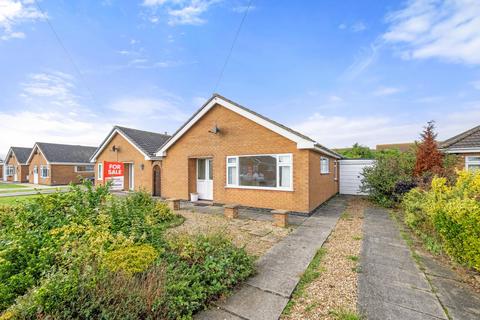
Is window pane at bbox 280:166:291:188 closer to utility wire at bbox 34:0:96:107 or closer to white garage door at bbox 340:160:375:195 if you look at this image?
white garage door at bbox 340:160:375:195

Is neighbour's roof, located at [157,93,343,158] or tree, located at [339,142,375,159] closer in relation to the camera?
neighbour's roof, located at [157,93,343,158]

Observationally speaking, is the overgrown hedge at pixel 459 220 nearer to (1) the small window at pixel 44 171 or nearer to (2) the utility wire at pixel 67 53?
(2) the utility wire at pixel 67 53

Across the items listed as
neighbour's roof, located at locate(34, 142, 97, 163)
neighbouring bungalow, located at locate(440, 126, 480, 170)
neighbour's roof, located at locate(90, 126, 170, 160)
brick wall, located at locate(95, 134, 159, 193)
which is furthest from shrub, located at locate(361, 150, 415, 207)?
neighbour's roof, located at locate(34, 142, 97, 163)

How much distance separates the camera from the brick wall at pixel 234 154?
30.4 ft

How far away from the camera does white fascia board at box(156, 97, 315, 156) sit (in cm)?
899

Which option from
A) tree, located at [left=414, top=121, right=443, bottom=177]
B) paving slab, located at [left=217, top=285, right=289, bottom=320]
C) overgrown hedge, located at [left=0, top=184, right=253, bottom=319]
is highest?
tree, located at [left=414, top=121, right=443, bottom=177]

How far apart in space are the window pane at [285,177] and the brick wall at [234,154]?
1.00 feet

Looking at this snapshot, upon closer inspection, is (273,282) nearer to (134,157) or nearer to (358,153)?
(134,157)

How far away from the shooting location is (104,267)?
318 centimetres

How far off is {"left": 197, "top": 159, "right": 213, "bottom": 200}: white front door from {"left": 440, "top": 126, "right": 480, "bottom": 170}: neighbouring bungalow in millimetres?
13188

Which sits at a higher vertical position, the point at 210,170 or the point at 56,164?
the point at 56,164

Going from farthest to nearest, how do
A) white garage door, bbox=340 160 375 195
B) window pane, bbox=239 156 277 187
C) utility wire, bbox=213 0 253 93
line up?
1. white garage door, bbox=340 160 375 195
2. window pane, bbox=239 156 277 187
3. utility wire, bbox=213 0 253 93

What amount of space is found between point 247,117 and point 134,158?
38.3ft

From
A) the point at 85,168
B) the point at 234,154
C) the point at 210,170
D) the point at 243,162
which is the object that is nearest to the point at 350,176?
the point at 243,162
